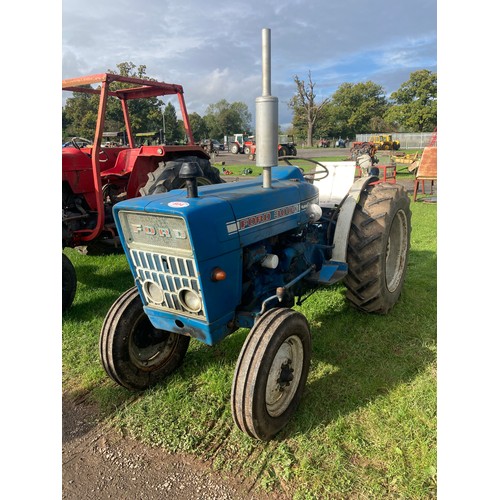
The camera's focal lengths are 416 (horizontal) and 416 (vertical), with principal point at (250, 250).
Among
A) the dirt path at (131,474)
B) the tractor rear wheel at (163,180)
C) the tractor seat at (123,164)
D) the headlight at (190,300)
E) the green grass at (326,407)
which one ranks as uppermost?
the tractor seat at (123,164)

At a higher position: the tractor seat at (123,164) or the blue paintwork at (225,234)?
the tractor seat at (123,164)

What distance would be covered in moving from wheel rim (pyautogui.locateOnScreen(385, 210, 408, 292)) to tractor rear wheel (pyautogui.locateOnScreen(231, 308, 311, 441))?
1.87 metres

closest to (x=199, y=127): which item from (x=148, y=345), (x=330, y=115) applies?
(x=330, y=115)

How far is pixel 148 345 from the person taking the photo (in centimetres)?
297

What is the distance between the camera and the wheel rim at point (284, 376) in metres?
2.40

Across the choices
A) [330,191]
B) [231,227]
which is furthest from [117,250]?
[231,227]

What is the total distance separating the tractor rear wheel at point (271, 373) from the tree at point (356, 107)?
195 feet

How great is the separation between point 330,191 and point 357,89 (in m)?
61.5

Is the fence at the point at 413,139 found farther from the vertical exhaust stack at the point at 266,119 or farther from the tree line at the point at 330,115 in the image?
the vertical exhaust stack at the point at 266,119

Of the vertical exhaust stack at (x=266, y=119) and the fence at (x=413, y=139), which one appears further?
the fence at (x=413, y=139)

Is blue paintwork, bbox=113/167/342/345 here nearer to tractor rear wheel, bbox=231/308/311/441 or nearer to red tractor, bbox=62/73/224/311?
tractor rear wheel, bbox=231/308/311/441

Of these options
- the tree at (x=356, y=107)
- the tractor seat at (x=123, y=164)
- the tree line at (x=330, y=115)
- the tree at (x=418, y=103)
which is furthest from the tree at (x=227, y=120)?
the tractor seat at (x=123, y=164)

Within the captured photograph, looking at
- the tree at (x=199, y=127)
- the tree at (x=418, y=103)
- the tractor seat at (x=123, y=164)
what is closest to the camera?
the tractor seat at (x=123, y=164)

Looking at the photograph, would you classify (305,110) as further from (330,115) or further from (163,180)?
(163,180)
